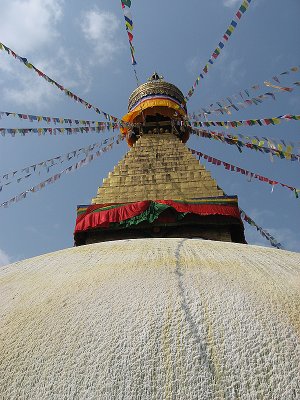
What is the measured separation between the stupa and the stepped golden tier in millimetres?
3020

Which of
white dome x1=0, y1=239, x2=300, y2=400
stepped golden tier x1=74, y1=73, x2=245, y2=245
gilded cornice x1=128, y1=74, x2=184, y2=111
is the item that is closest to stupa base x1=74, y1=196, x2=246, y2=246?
stepped golden tier x1=74, y1=73, x2=245, y2=245

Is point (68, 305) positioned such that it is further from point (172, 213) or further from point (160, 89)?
point (160, 89)

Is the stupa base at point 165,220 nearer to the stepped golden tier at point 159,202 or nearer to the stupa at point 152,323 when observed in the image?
the stepped golden tier at point 159,202

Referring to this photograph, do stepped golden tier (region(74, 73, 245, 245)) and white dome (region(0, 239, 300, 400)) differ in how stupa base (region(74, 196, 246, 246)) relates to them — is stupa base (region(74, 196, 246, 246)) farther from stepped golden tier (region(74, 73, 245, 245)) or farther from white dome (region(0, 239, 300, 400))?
white dome (region(0, 239, 300, 400))

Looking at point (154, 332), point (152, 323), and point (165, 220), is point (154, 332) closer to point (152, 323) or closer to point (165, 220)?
point (152, 323)

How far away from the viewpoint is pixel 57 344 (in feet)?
7.17

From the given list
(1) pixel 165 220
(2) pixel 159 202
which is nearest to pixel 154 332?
(1) pixel 165 220

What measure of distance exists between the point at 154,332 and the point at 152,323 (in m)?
0.07

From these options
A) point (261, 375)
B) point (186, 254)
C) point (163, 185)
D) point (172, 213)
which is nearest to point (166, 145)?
point (163, 185)

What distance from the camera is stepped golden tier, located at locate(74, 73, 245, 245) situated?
7004 mm

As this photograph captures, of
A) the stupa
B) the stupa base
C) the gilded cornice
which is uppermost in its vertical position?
the gilded cornice

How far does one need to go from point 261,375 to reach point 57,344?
3.53 ft

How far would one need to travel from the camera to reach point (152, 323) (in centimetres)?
226

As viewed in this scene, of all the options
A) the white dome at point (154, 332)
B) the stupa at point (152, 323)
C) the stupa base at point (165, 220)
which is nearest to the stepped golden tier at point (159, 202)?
the stupa base at point (165, 220)
